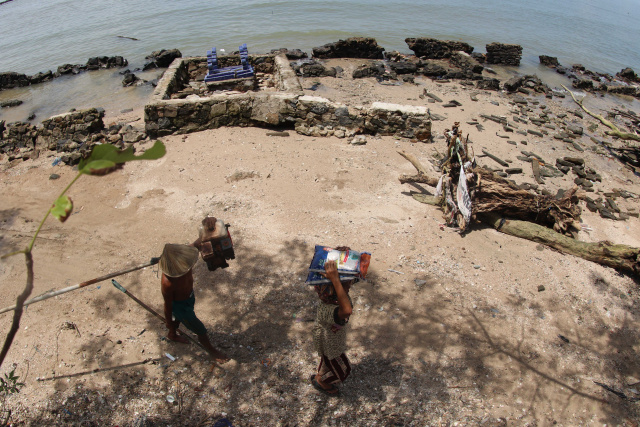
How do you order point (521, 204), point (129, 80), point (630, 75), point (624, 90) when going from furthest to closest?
point (630, 75) → point (624, 90) → point (129, 80) → point (521, 204)

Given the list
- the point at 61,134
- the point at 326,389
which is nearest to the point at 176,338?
the point at 326,389

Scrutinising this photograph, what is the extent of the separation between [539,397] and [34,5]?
41635 millimetres

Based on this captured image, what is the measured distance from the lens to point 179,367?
12.3 feet

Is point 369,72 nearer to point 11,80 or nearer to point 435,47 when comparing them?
point 435,47

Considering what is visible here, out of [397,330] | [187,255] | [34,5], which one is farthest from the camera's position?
[34,5]

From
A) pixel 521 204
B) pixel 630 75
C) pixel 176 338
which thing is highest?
pixel 521 204

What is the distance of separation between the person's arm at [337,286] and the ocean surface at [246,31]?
42.5 ft

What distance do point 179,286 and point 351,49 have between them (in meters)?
16.1

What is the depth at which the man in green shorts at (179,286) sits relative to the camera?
3.16 m

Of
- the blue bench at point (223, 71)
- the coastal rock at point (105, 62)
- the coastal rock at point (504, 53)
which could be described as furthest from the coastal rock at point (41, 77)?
the coastal rock at point (504, 53)

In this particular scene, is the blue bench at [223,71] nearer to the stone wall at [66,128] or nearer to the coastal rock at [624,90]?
the stone wall at [66,128]

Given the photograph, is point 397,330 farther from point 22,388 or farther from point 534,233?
point 22,388

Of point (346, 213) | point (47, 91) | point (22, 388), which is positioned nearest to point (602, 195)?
point (346, 213)

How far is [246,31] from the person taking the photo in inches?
837
